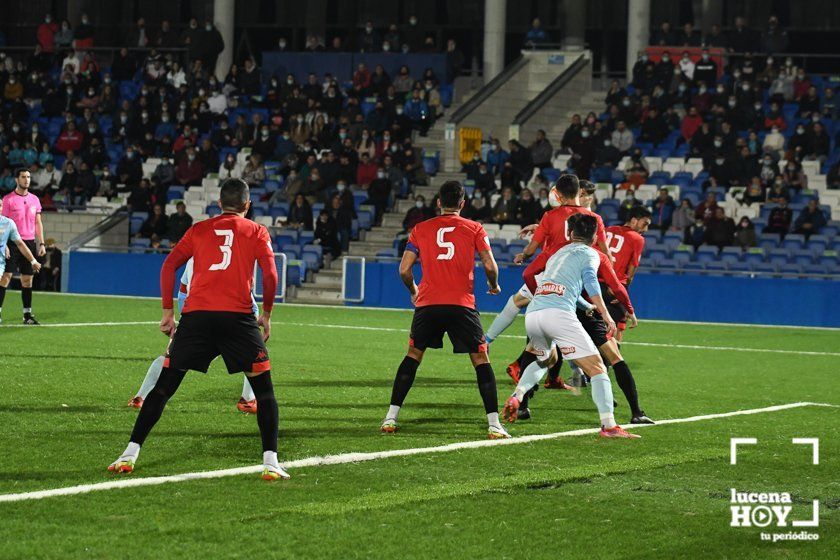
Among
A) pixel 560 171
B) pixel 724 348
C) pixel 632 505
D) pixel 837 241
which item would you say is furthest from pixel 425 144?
pixel 632 505

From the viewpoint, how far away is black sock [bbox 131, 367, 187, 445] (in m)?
8.49

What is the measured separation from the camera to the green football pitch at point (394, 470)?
683 centimetres

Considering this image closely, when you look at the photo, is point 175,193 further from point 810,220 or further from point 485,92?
point 810,220

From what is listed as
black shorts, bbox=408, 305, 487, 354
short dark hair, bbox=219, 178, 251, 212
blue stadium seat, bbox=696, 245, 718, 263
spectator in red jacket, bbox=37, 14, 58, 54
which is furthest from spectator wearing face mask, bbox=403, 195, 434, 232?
short dark hair, bbox=219, 178, 251, 212

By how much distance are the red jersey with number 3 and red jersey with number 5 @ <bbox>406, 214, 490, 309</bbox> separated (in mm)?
3438

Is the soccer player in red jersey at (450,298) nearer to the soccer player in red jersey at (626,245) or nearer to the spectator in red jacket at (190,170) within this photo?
the soccer player in red jersey at (626,245)

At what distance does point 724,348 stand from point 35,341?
33.0 ft

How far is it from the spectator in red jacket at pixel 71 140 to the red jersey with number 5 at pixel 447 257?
28.4 meters

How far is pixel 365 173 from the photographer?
34.2 meters

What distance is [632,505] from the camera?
7.87 m

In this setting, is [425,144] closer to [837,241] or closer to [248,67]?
[248,67]

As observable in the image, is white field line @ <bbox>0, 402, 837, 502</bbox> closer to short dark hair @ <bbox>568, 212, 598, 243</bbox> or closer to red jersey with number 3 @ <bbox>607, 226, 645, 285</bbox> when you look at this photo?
short dark hair @ <bbox>568, 212, 598, 243</bbox>

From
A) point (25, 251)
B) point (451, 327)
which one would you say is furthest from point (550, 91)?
point (451, 327)

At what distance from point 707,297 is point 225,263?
20.5 meters
